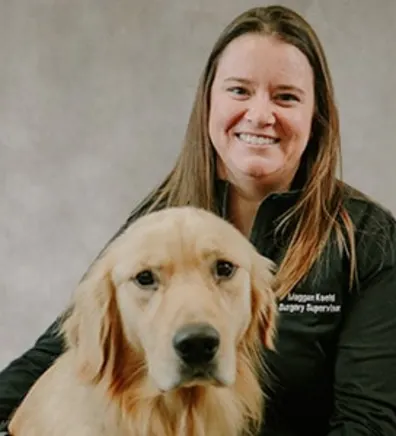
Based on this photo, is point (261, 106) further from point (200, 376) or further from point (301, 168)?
point (200, 376)

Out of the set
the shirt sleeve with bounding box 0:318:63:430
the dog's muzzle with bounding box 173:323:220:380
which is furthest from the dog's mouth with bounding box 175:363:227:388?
the shirt sleeve with bounding box 0:318:63:430

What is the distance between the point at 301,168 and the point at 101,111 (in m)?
0.91

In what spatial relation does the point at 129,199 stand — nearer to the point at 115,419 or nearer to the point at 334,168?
the point at 334,168

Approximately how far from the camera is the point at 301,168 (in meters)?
1.53

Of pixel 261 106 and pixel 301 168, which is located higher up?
pixel 261 106

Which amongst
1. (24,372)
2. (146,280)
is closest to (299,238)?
(146,280)

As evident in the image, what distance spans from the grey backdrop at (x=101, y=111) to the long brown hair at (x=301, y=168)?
30.1 inches

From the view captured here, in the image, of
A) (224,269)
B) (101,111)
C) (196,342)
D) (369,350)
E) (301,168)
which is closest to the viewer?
(196,342)

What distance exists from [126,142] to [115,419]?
1.17 meters

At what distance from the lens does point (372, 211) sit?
1492 millimetres

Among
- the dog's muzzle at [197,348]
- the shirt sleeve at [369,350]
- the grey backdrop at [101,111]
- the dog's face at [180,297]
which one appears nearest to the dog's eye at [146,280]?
the dog's face at [180,297]

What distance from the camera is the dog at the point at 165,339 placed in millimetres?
1137

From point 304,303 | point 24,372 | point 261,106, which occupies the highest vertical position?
point 261,106

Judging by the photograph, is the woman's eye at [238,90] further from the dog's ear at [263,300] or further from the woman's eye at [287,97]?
the dog's ear at [263,300]
